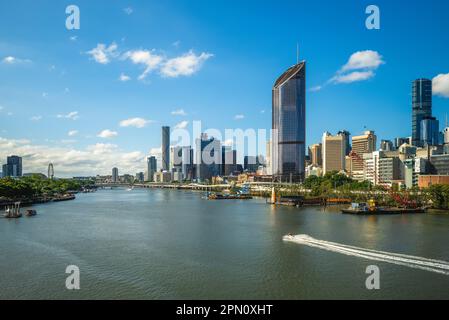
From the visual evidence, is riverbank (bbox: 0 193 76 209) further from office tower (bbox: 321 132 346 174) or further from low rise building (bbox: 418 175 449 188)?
office tower (bbox: 321 132 346 174)

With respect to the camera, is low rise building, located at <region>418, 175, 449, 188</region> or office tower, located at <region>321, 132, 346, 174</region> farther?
office tower, located at <region>321, 132, 346, 174</region>

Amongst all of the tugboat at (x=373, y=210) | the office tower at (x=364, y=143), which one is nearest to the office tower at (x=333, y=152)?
the office tower at (x=364, y=143)

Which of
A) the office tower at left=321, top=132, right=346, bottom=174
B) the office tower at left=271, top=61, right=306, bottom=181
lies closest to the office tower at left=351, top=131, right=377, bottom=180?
the office tower at left=321, top=132, right=346, bottom=174

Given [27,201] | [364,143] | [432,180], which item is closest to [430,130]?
[364,143]

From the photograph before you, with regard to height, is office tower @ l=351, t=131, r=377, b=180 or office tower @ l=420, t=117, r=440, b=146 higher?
office tower @ l=420, t=117, r=440, b=146

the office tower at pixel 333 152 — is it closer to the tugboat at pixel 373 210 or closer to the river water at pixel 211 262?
the tugboat at pixel 373 210

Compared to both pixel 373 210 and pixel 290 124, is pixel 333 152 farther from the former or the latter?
pixel 373 210
